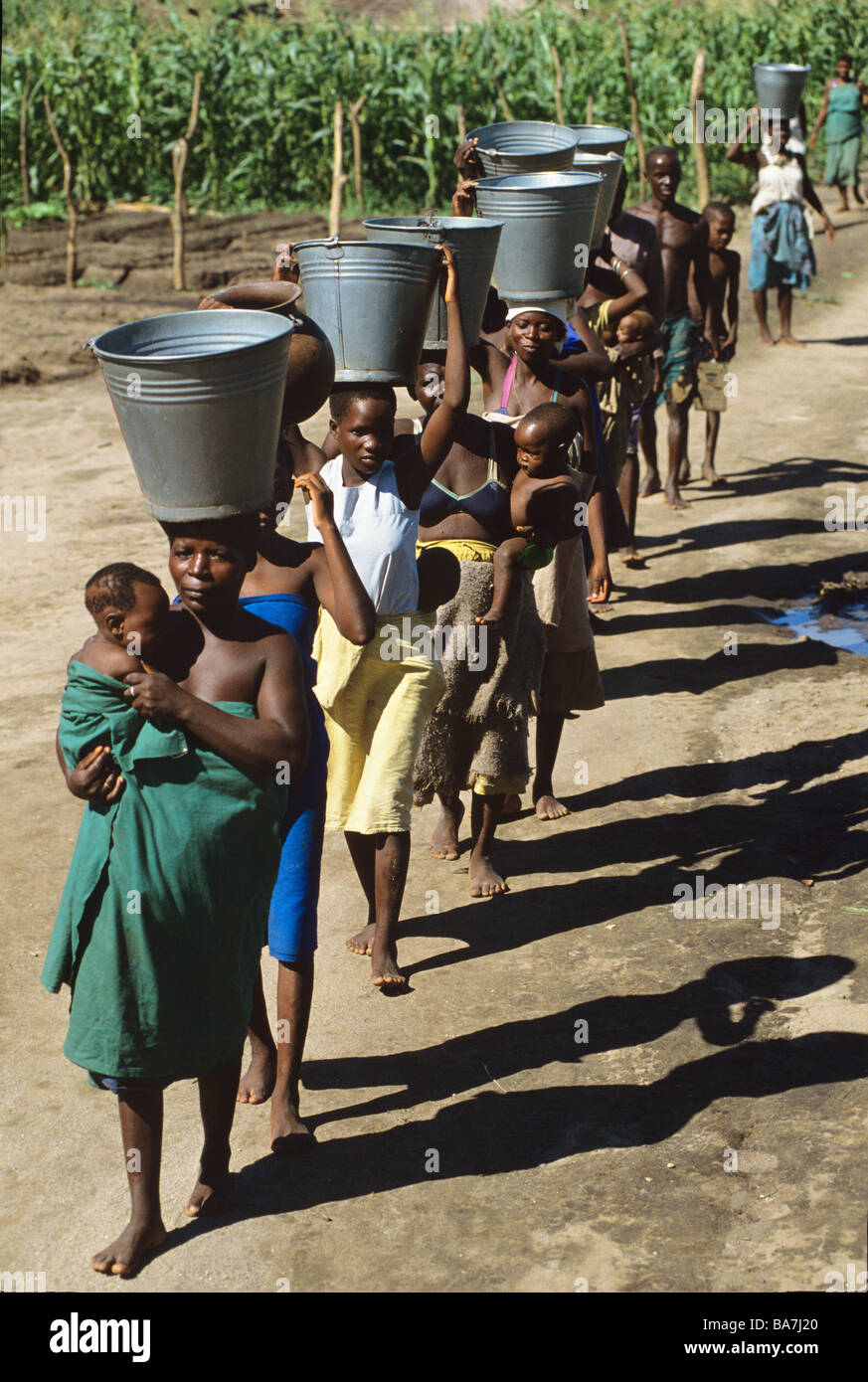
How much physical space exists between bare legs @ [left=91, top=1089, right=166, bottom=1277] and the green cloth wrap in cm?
10

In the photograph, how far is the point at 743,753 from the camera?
20.0 feet

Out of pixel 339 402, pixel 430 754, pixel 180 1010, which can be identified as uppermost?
pixel 339 402

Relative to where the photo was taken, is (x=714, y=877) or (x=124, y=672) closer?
(x=124, y=672)

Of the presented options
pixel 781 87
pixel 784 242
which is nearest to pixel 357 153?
pixel 781 87

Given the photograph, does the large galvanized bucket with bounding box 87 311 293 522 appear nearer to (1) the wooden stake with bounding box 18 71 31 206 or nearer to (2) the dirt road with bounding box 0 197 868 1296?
(2) the dirt road with bounding box 0 197 868 1296

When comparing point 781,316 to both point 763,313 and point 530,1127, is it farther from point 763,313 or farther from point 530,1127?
point 530,1127

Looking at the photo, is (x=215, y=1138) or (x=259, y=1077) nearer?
(x=215, y=1138)

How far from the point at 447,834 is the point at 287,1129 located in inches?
70.4

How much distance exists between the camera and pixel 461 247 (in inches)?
175
